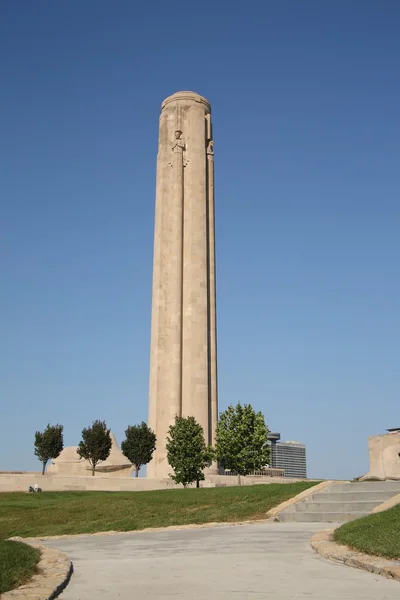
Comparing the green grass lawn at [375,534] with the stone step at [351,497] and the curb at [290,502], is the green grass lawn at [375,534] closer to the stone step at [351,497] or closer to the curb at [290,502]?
the stone step at [351,497]

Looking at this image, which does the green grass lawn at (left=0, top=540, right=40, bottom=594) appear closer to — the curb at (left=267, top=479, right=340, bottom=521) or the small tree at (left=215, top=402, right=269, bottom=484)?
the curb at (left=267, top=479, right=340, bottom=521)

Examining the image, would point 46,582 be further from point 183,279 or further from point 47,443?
point 183,279

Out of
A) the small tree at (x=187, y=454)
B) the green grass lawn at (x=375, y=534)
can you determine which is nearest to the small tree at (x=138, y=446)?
the small tree at (x=187, y=454)

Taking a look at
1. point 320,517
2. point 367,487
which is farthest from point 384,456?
point 320,517

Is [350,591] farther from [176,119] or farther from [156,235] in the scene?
[176,119]

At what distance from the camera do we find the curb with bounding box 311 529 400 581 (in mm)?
9031

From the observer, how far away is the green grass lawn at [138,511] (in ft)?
69.2

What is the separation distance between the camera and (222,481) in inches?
2384

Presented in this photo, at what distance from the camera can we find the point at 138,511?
24531 millimetres

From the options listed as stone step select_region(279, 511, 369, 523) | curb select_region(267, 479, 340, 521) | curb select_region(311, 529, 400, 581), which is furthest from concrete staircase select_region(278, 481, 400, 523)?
curb select_region(311, 529, 400, 581)

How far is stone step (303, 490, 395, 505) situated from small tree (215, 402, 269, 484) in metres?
26.9

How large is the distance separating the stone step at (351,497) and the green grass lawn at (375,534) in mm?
4604

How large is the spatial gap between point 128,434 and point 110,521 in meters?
39.0

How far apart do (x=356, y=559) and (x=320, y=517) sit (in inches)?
330
